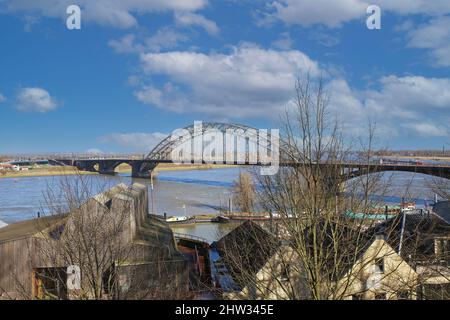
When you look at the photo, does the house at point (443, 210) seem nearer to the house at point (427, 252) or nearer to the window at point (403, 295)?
the house at point (427, 252)

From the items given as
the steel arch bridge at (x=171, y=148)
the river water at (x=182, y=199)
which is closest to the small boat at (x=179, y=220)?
the river water at (x=182, y=199)

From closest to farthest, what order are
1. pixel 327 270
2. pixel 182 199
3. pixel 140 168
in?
pixel 327 270 → pixel 182 199 → pixel 140 168

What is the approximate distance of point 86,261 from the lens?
7770mm

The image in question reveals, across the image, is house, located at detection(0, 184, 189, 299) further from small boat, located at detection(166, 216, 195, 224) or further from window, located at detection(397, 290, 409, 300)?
small boat, located at detection(166, 216, 195, 224)

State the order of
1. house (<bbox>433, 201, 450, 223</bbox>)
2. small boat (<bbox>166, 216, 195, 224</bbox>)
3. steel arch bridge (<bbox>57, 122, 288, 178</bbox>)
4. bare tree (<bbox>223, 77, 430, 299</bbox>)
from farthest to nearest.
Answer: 1. steel arch bridge (<bbox>57, 122, 288, 178</bbox>)
2. small boat (<bbox>166, 216, 195, 224</bbox>)
3. house (<bbox>433, 201, 450, 223</bbox>)
4. bare tree (<bbox>223, 77, 430, 299</bbox>)

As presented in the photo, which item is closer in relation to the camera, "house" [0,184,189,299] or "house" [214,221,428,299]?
"house" [214,221,428,299]

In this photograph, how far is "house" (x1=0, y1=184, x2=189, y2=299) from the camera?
7.66 metres

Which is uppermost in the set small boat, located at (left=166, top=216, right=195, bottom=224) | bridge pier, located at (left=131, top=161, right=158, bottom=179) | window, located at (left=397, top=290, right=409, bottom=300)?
bridge pier, located at (left=131, top=161, right=158, bottom=179)

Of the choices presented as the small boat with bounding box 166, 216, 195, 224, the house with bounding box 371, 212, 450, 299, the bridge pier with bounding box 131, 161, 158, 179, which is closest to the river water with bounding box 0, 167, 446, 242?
the small boat with bounding box 166, 216, 195, 224

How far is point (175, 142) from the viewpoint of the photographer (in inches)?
2687

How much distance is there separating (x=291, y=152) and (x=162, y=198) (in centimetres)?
3858

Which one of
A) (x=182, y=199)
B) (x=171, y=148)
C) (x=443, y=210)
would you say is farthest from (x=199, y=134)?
(x=443, y=210)

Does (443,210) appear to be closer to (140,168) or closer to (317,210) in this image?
(317,210)
